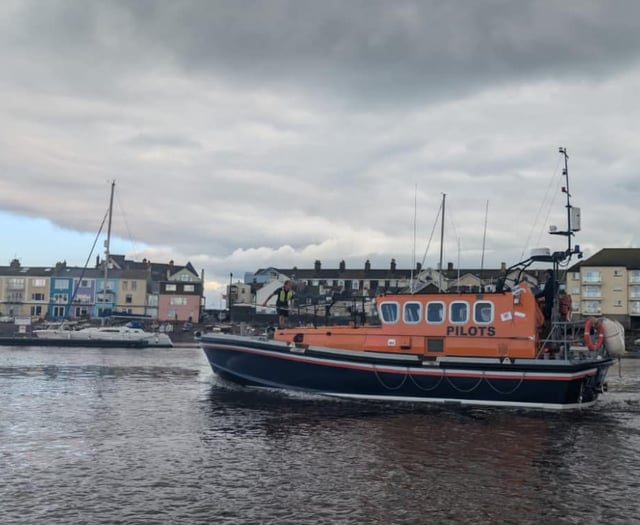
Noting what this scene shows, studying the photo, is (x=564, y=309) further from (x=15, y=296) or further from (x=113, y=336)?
(x=15, y=296)

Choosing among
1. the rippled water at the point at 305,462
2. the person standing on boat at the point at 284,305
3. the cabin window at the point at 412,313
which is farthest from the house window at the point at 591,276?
the cabin window at the point at 412,313

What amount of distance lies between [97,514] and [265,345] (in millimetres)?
12424

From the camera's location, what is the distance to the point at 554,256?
19938 millimetres

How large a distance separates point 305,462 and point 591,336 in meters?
11.4

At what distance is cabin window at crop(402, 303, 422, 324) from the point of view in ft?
67.3

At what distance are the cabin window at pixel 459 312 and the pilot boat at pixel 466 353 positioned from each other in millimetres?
30

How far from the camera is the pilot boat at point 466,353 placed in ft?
62.5

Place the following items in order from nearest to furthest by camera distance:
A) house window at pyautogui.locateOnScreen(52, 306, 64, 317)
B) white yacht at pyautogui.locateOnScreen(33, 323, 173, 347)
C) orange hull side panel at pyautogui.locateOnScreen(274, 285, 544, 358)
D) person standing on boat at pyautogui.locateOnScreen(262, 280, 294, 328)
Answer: orange hull side panel at pyautogui.locateOnScreen(274, 285, 544, 358) → person standing on boat at pyautogui.locateOnScreen(262, 280, 294, 328) → white yacht at pyautogui.locateOnScreen(33, 323, 173, 347) → house window at pyautogui.locateOnScreen(52, 306, 64, 317)

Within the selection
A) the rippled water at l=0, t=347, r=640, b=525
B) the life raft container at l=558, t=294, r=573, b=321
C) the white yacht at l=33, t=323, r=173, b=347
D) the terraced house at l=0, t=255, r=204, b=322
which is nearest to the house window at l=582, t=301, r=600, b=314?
the terraced house at l=0, t=255, r=204, b=322

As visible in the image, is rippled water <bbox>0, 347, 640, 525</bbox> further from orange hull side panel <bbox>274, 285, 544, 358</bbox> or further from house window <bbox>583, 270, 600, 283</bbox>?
house window <bbox>583, 270, 600, 283</bbox>

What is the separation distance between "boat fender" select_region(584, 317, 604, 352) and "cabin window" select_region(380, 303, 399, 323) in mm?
5702

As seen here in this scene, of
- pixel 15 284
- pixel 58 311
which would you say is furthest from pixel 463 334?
pixel 15 284

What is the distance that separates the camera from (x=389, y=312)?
68.5 feet

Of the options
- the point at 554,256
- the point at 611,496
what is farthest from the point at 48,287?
the point at 611,496
